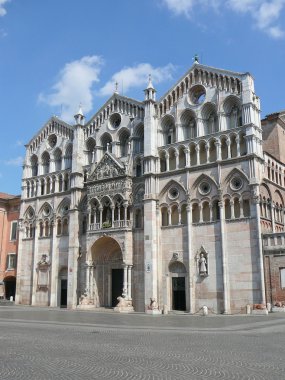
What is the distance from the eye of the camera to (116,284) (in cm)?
4462

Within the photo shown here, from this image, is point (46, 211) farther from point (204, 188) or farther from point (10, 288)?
point (204, 188)

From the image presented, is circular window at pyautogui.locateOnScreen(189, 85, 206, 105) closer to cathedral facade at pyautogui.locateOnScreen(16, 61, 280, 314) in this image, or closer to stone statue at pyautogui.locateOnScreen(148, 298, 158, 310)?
cathedral facade at pyautogui.locateOnScreen(16, 61, 280, 314)

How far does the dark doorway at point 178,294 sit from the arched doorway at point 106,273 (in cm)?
648

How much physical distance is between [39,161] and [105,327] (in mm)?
35716

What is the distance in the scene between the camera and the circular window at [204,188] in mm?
39125

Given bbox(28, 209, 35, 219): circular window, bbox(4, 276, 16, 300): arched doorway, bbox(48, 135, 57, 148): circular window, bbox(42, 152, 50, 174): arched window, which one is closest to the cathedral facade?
bbox(28, 209, 35, 219): circular window

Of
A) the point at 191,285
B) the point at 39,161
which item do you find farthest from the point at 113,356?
the point at 39,161

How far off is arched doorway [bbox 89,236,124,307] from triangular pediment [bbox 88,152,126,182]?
6.66 metres

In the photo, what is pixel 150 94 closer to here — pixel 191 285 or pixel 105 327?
pixel 191 285

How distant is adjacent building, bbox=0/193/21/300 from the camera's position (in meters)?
57.1

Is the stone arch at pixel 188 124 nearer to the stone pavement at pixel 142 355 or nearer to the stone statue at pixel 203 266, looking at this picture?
the stone statue at pixel 203 266

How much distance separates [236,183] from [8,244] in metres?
34.9

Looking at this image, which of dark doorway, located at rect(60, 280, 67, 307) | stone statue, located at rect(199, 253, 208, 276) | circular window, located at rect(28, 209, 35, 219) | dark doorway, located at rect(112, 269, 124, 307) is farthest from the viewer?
circular window, located at rect(28, 209, 35, 219)

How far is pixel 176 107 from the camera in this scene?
4328 cm
